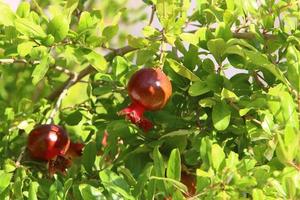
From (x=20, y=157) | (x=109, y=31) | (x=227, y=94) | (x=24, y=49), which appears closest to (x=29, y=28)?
(x=24, y=49)

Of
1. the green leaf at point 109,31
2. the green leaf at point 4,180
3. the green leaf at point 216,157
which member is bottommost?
the green leaf at point 4,180

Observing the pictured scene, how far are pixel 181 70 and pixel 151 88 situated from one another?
0.07 m

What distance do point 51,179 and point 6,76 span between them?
0.58 metres

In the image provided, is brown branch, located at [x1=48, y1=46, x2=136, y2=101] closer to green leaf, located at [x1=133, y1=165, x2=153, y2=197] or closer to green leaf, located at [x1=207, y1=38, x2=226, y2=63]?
green leaf, located at [x1=207, y1=38, x2=226, y2=63]

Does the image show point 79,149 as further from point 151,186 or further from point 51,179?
point 151,186

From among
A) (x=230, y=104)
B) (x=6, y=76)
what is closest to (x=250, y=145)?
(x=230, y=104)

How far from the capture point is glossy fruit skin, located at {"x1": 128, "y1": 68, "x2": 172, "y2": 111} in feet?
4.31

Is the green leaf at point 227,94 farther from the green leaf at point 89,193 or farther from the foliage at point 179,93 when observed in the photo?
the green leaf at point 89,193

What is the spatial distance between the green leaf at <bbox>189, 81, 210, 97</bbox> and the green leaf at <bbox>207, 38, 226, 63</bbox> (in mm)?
57

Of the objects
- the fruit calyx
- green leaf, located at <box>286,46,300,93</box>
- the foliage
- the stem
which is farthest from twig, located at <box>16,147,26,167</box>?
green leaf, located at <box>286,46,300,93</box>

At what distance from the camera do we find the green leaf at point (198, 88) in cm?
128

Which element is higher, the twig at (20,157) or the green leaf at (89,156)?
the green leaf at (89,156)

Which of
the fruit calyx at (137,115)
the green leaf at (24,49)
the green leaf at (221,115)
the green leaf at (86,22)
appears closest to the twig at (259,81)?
the green leaf at (221,115)

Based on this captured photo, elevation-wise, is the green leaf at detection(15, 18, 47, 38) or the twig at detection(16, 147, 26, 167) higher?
the green leaf at detection(15, 18, 47, 38)
